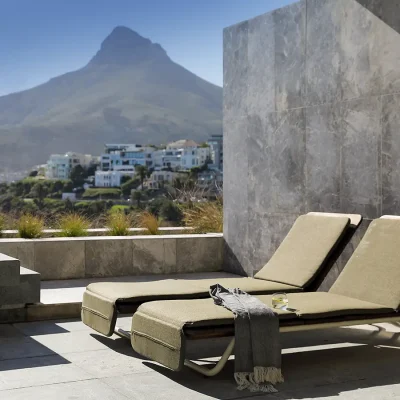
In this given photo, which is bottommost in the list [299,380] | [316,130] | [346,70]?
[299,380]

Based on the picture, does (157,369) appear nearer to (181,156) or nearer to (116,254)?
(116,254)

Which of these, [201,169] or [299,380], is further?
[201,169]

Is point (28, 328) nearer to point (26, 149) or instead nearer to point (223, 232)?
point (223, 232)

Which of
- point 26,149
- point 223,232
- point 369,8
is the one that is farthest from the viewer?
point 26,149

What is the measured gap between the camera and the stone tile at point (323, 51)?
6.69 m

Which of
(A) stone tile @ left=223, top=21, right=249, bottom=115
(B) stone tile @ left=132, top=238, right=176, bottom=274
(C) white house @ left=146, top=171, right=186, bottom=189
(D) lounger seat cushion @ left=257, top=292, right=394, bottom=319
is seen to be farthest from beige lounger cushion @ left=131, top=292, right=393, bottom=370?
(C) white house @ left=146, top=171, right=186, bottom=189

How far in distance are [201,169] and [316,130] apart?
17.3 meters

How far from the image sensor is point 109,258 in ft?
26.2

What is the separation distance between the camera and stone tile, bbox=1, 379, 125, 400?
3.83 metres

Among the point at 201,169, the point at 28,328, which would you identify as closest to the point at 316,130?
the point at 28,328

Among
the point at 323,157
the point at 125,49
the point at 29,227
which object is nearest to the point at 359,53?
the point at 323,157

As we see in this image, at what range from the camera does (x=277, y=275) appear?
5652 millimetres

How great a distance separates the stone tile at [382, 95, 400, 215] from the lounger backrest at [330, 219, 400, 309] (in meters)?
0.74

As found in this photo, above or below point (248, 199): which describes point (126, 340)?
below
